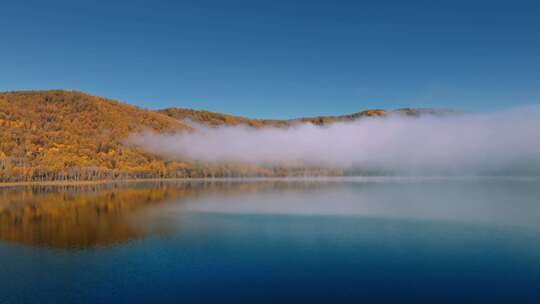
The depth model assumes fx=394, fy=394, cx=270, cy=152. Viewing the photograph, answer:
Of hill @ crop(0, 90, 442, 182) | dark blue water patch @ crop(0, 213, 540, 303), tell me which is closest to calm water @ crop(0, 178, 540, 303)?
dark blue water patch @ crop(0, 213, 540, 303)

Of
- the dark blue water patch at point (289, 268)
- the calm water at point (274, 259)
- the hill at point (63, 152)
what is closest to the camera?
the dark blue water patch at point (289, 268)

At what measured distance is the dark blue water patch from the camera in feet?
62.0

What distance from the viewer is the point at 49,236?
112 feet

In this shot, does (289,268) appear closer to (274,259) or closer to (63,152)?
(274,259)

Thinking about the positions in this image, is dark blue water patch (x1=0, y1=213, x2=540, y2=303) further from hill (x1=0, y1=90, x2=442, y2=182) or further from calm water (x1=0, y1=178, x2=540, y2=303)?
hill (x1=0, y1=90, x2=442, y2=182)

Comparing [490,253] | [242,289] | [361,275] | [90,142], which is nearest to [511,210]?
[490,253]

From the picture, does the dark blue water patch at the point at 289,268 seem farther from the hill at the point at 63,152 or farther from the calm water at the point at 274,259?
the hill at the point at 63,152

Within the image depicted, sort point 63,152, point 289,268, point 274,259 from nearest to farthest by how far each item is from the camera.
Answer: point 289,268 → point 274,259 → point 63,152

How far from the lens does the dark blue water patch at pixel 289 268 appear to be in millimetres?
18891

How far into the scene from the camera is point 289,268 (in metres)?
23.4

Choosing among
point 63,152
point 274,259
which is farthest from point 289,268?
point 63,152

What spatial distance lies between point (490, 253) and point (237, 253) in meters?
16.9

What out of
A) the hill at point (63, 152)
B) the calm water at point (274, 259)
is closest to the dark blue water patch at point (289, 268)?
the calm water at point (274, 259)

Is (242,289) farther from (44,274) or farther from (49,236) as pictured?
(49,236)
